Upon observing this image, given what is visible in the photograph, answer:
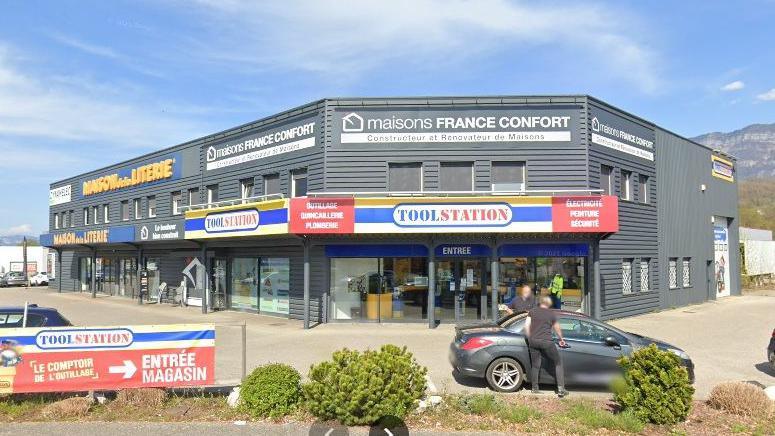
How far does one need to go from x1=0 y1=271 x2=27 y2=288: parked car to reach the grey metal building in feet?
109

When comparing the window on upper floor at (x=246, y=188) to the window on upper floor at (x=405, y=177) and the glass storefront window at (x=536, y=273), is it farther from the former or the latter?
the glass storefront window at (x=536, y=273)

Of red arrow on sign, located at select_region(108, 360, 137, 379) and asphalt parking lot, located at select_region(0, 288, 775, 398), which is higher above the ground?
red arrow on sign, located at select_region(108, 360, 137, 379)

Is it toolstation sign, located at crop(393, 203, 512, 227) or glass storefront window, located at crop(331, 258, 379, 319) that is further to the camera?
glass storefront window, located at crop(331, 258, 379, 319)

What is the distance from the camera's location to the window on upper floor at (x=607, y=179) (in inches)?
758

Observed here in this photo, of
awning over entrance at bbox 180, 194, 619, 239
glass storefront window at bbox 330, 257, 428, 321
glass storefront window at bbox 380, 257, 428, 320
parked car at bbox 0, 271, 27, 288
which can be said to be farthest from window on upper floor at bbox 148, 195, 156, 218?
parked car at bbox 0, 271, 27, 288

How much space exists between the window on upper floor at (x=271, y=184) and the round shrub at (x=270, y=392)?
1311 centimetres

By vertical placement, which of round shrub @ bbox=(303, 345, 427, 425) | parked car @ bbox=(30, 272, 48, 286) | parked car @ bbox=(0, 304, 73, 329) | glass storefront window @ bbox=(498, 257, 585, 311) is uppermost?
glass storefront window @ bbox=(498, 257, 585, 311)

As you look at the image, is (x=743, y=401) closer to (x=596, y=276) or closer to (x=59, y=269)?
(x=596, y=276)

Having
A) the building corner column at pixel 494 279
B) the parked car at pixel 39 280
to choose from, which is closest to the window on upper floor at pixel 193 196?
the building corner column at pixel 494 279

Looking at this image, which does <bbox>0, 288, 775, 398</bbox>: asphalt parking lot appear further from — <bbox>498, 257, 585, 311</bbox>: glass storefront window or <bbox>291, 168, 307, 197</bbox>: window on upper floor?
<bbox>291, 168, 307, 197</bbox>: window on upper floor

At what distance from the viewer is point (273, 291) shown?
20.6 meters

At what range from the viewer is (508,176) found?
18.0 meters

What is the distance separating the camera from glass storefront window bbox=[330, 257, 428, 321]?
17.7m

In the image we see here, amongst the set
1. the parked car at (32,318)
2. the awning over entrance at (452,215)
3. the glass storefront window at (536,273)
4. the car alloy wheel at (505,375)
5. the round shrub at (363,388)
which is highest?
the awning over entrance at (452,215)
